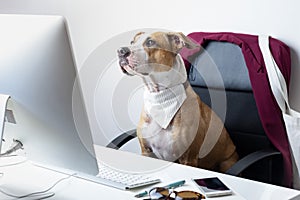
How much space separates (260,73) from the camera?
2.01 m

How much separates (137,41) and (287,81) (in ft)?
2.33

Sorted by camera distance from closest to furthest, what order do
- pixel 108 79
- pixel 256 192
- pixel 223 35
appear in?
pixel 256 192, pixel 223 35, pixel 108 79

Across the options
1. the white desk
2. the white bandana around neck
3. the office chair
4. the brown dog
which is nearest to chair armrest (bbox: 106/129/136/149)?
the office chair

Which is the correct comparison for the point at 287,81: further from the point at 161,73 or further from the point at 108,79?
the point at 108,79

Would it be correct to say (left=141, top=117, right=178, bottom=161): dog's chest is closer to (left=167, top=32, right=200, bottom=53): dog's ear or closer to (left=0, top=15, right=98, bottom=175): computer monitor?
(left=167, top=32, right=200, bottom=53): dog's ear

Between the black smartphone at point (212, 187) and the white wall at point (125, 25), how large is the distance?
3.13 feet

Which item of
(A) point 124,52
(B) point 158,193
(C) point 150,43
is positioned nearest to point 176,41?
(C) point 150,43

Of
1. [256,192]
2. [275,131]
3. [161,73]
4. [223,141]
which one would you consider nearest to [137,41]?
[161,73]

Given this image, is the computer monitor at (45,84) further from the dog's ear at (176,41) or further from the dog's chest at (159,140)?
the dog's ear at (176,41)

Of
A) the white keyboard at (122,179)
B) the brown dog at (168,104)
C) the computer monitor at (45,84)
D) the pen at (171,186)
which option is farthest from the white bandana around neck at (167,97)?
the computer monitor at (45,84)

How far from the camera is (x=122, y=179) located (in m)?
1.44

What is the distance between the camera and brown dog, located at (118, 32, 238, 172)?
1.90 meters

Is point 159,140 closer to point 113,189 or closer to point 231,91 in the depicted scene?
point 231,91

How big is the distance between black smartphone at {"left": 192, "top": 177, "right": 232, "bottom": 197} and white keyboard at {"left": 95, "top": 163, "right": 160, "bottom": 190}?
14 cm
